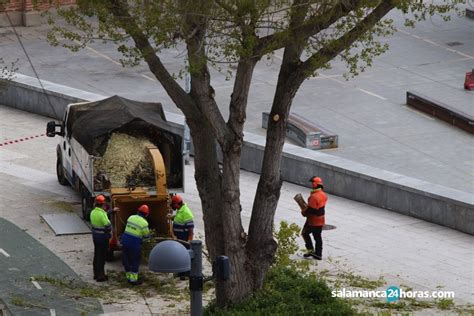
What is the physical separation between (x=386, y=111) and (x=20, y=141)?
12.4m

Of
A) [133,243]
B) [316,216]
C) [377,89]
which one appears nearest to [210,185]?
[133,243]

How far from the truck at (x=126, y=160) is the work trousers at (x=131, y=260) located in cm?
123

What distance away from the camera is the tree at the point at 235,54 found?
59.1 ft

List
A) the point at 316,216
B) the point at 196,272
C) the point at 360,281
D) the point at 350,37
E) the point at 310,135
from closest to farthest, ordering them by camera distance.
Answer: the point at 196,272 < the point at 350,37 < the point at 360,281 < the point at 316,216 < the point at 310,135

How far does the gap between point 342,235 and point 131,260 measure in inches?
208

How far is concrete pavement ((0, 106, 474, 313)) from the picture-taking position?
73.3ft

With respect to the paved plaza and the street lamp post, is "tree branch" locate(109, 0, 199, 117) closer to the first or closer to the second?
the paved plaza

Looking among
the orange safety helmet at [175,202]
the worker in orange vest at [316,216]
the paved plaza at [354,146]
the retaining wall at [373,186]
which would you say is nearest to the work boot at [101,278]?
the paved plaza at [354,146]

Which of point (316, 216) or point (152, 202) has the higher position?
point (316, 216)

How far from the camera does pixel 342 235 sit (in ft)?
82.1

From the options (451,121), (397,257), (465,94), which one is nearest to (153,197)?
(397,257)

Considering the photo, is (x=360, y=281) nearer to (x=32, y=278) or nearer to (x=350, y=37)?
(x=350, y=37)

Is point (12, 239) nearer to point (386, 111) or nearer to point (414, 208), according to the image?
point (414, 208)

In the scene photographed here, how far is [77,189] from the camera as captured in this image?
26938 mm
